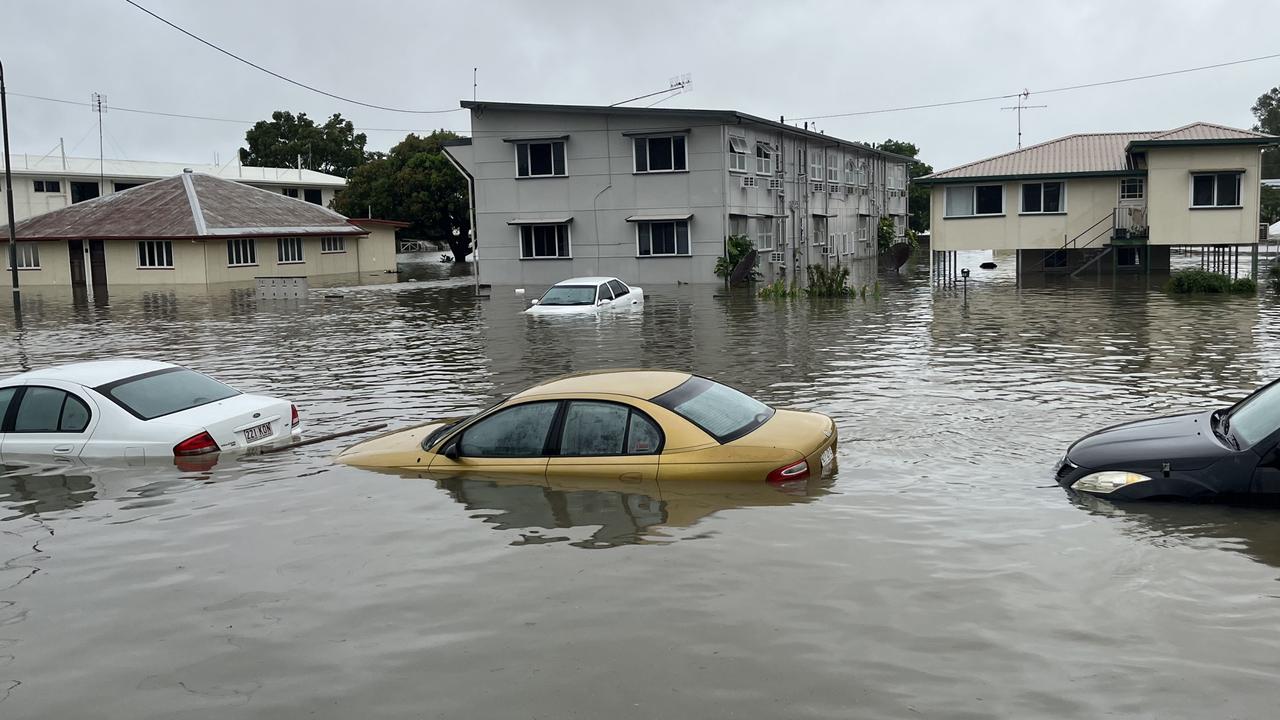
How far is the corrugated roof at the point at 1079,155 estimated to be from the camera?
41.2m

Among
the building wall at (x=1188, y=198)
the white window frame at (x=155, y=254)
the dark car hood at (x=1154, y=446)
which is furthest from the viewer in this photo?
the white window frame at (x=155, y=254)

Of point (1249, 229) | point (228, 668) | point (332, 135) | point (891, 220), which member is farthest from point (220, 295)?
point (332, 135)

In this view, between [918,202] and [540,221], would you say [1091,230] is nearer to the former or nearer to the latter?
[540,221]

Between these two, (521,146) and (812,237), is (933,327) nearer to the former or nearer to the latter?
(521,146)

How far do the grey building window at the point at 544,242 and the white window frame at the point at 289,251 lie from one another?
20.9 meters

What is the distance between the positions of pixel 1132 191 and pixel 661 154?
18717mm

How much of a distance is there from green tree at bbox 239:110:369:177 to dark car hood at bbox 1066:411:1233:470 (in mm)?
111396

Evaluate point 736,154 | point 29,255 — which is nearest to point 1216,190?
point 736,154

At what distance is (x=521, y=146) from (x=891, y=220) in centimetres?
4100

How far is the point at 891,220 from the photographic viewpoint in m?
82.9

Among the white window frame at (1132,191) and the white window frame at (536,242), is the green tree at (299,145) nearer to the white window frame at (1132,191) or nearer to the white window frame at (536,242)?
the white window frame at (536,242)

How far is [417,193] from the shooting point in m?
77.8

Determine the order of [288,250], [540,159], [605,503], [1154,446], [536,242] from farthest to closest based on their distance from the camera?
[288,250], [536,242], [540,159], [605,503], [1154,446]

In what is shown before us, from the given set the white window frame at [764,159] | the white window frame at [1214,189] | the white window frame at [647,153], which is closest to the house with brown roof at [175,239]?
the white window frame at [647,153]
